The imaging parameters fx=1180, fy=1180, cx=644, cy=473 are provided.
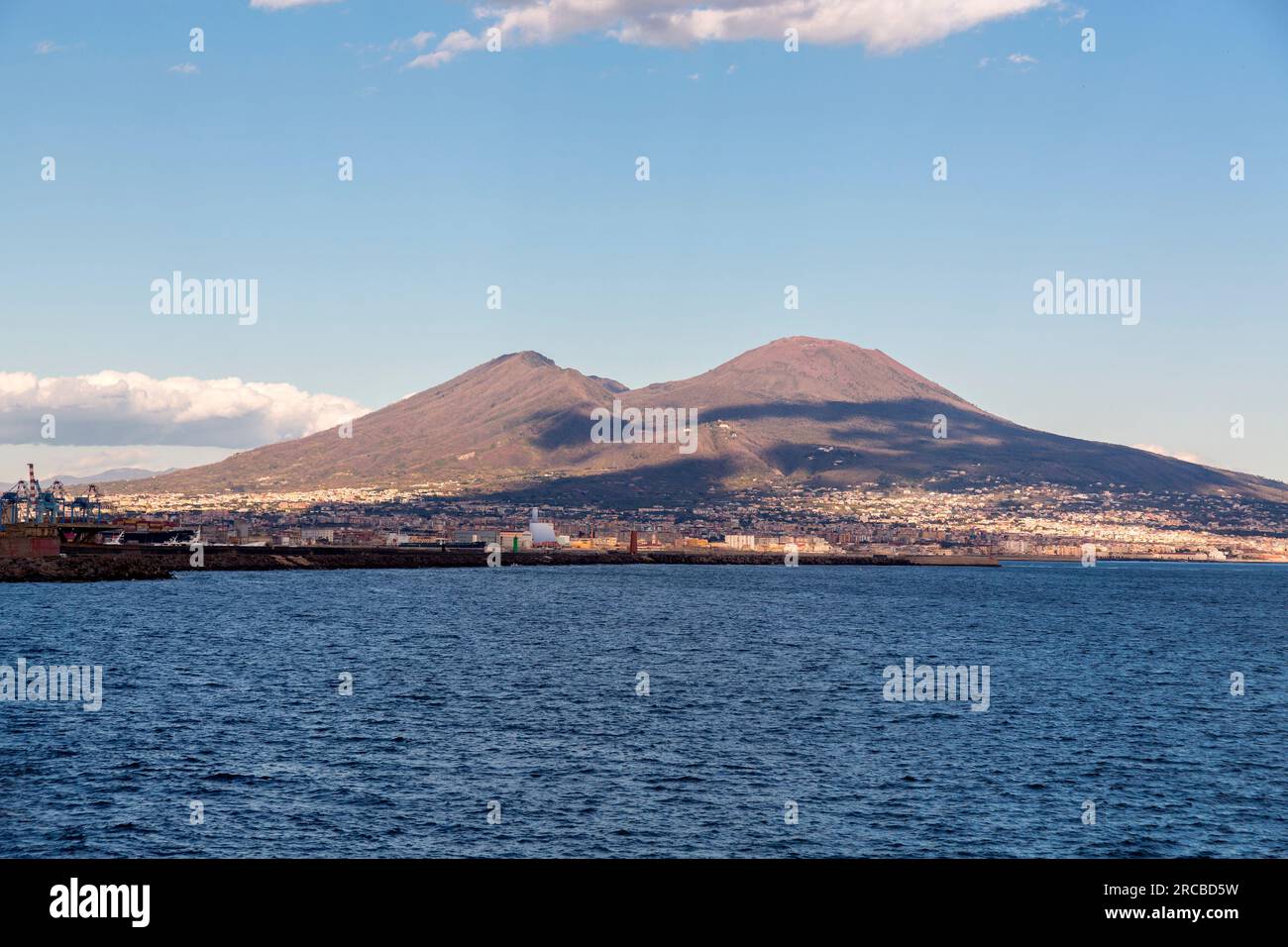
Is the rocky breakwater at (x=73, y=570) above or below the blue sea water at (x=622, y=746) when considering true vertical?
above

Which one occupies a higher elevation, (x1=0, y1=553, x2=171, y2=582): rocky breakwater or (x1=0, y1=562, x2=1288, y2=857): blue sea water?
(x1=0, y1=553, x2=171, y2=582): rocky breakwater

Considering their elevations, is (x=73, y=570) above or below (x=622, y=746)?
above

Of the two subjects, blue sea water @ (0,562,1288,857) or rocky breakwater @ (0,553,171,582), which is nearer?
blue sea water @ (0,562,1288,857)

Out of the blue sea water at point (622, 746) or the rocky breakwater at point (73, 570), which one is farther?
the rocky breakwater at point (73, 570)

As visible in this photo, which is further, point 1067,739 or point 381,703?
point 381,703

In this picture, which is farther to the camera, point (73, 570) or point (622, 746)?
point (73, 570)
